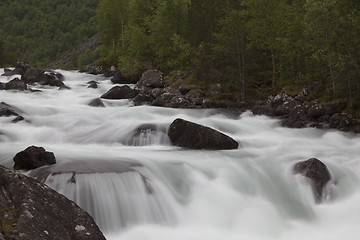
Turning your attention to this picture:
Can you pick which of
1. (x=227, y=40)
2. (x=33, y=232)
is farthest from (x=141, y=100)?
(x=33, y=232)

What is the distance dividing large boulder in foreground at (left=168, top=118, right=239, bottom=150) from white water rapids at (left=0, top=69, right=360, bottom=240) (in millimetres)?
527

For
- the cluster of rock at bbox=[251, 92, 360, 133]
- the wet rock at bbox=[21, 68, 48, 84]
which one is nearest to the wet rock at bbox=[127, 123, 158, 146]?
the cluster of rock at bbox=[251, 92, 360, 133]

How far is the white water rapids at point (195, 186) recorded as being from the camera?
8.91 m

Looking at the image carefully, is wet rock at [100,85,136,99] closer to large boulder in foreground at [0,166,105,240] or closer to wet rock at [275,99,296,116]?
wet rock at [275,99,296,116]

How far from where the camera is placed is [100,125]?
18.6 metres

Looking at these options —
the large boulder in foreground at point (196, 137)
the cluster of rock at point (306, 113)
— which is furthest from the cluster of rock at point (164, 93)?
the large boulder in foreground at point (196, 137)

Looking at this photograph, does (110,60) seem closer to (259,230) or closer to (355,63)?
(355,63)

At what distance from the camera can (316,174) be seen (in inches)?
455

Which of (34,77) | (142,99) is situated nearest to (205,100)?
(142,99)

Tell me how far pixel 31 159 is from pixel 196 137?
7.07 meters

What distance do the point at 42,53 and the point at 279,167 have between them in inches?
7119

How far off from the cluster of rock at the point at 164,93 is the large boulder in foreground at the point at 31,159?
18.7 m

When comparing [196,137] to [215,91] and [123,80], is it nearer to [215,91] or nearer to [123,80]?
[215,91]

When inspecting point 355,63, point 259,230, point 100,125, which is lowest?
point 259,230
